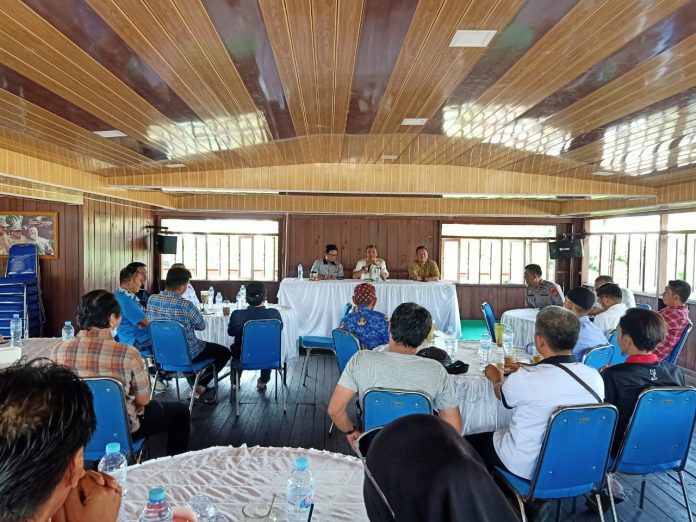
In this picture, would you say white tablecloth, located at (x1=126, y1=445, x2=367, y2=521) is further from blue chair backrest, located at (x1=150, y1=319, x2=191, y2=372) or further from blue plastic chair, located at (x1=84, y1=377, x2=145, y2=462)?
blue chair backrest, located at (x1=150, y1=319, x2=191, y2=372)

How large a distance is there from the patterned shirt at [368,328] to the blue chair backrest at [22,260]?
5444 millimetres

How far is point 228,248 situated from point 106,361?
7.89 metres

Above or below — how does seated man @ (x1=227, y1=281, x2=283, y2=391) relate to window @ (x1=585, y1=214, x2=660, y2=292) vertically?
below

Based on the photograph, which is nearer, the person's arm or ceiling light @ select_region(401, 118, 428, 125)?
the person's arm

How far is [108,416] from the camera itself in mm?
2379

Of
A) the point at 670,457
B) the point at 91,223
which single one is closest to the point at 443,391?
the point at 670,457

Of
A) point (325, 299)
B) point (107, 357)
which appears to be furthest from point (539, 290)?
point (107, 357)

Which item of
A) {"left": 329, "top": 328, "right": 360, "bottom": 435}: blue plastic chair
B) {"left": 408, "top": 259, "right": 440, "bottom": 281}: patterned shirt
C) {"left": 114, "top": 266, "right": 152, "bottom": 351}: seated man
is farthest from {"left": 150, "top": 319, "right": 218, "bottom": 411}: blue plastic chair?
{"left": 408, "top": 259, "right": 440, "bottom": 281}: patterned shirt

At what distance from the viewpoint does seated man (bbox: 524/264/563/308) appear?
6.08 metres

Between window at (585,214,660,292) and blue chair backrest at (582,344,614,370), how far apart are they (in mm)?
5070

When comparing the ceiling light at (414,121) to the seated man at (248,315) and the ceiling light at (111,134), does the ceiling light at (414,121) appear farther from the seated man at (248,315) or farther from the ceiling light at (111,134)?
the ceiling light at (111,134)

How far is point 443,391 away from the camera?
2.29 m

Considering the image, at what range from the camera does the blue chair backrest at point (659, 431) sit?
2312 mm

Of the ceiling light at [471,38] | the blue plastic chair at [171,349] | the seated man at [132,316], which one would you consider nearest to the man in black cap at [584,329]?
the ceiling light at [471,38]
